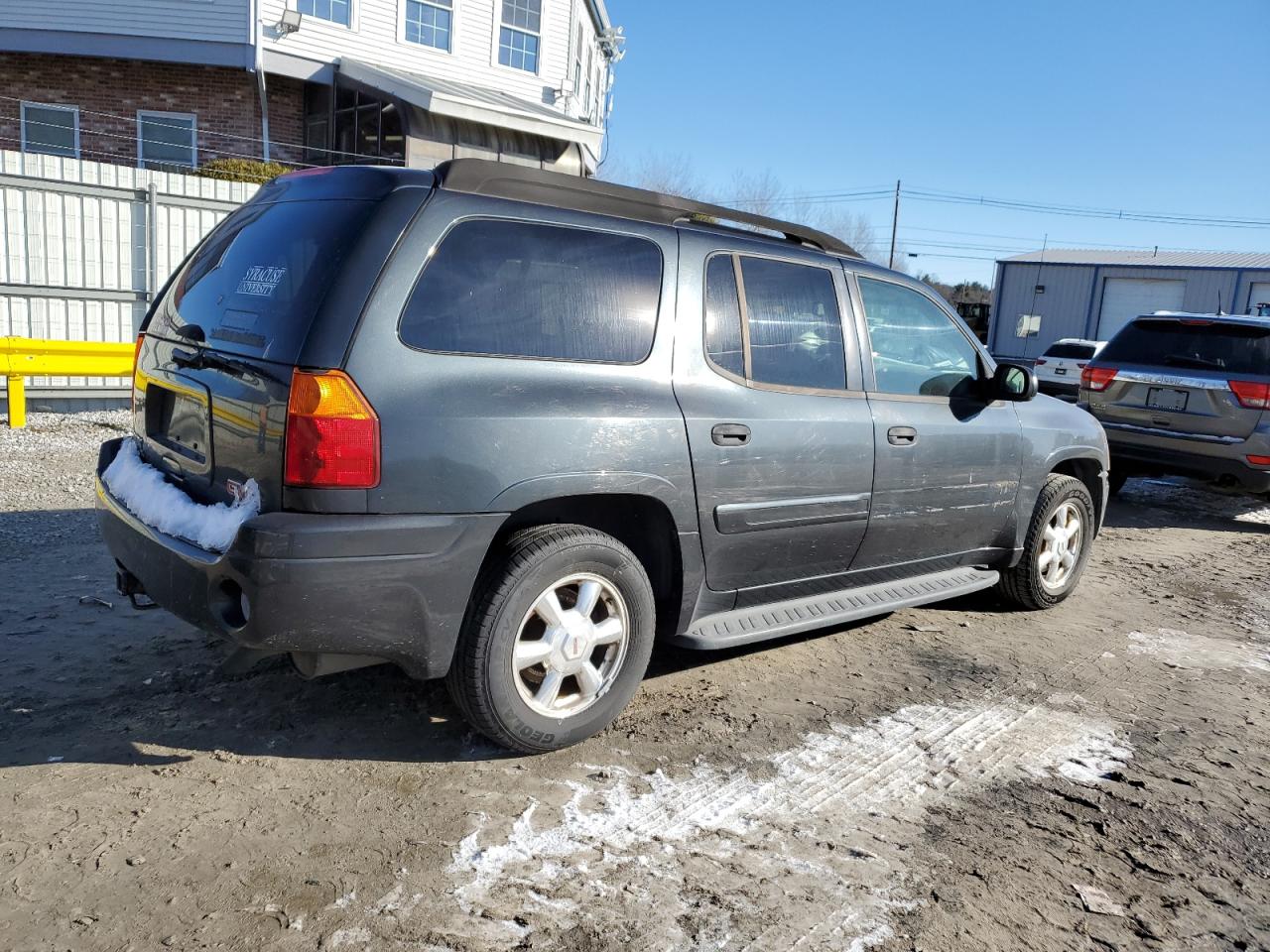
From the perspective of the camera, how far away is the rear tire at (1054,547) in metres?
5.47

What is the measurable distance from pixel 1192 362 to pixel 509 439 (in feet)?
24.5

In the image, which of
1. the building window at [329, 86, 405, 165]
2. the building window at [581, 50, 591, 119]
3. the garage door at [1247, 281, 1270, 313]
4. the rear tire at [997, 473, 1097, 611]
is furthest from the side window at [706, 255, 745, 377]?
the garage door at [1247, 281, 1270, 313]

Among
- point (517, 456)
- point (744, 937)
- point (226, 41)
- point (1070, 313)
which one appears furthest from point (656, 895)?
point (1070, 313)

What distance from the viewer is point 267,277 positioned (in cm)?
330

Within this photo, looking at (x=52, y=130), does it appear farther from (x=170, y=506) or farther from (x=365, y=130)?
(x=170, y=506)

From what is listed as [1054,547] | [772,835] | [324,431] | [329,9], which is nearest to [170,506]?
[324,431]

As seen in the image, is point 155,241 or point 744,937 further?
point 155,241

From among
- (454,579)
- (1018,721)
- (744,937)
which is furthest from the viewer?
(1018,721)

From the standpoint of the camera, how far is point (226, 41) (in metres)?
17.5

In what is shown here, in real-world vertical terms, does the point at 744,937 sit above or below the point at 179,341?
below

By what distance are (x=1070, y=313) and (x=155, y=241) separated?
3514 centimetres

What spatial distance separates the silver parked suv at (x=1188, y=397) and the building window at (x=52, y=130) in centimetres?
1747

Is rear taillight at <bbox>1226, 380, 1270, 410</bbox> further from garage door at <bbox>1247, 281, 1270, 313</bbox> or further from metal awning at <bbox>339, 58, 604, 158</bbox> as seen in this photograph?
garage door at <bbox>1247, 281, 1270, 313</bbox>

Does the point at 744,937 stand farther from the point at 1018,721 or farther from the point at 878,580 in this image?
the point at 878,580
